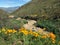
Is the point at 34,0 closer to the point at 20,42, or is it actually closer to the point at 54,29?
the point at 54,29

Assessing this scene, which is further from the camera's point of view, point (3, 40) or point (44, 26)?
point (44, 26)

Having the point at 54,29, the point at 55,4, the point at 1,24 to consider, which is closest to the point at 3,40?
the point at 1,24

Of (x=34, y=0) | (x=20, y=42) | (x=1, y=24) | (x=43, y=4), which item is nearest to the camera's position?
(x=20, y=42)

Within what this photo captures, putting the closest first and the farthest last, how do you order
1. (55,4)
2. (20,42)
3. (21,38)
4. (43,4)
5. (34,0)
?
1. (20,42)
2. (21,38)
3. (55,4)
4. (43,4)
5. (34,0)

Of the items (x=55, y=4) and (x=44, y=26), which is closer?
(x=44, y=26)

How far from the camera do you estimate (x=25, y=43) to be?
7.91 meters

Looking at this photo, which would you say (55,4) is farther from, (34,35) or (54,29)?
(34,35)

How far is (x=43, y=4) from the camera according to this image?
990 inches

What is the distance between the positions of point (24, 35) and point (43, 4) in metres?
16.9

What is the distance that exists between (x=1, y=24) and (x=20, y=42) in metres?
3.37

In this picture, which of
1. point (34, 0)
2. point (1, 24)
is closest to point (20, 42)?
point (1, 24)

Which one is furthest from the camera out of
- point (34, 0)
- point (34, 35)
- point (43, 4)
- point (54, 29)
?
point (34, 0)

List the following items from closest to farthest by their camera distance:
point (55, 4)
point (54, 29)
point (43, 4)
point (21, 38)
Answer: point (21, 38), point (54, 29), point (55, 4), point (43, 4)

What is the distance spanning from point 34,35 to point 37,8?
15.9 m
